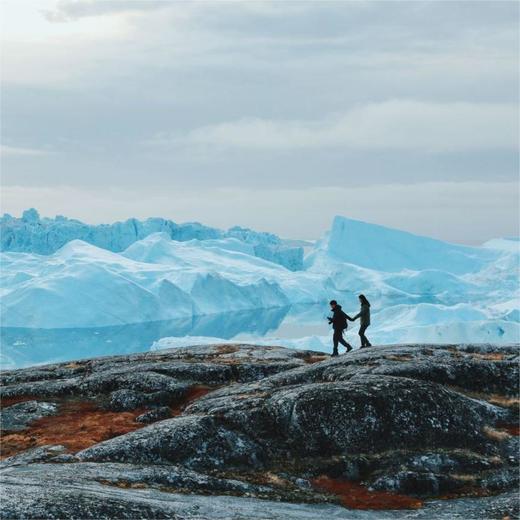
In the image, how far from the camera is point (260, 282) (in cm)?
10475

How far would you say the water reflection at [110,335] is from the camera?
77.4 metres

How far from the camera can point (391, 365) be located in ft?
71.8

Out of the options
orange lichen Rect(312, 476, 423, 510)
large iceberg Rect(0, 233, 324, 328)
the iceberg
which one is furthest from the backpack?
the iceberg

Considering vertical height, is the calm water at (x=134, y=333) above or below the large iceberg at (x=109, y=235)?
below

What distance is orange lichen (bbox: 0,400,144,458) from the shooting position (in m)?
18.1

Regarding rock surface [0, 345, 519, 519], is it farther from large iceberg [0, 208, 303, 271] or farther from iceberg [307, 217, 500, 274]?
large iceberg [0, 208, 303, 271]

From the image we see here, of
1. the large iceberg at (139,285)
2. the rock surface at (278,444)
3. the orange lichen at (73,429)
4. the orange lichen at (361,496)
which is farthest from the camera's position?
the large iceberg at (139,285)

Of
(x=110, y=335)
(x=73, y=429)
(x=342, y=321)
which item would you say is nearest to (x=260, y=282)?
(x=110, y=335)

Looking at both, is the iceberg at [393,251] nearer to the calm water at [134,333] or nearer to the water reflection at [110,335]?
the calm water at [134,333]

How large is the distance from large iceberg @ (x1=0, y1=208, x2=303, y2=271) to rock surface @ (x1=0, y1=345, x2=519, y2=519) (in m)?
102

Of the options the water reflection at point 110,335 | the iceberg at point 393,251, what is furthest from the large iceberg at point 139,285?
the iceberg at point 393,251

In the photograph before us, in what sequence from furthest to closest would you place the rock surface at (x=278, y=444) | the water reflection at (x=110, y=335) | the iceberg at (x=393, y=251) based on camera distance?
the iceberg at (x=393, y=251) < the water reflection at (x=110, y=335) < the rock surface at (x=278, y=444)

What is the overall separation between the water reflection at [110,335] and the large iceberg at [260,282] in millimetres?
1258

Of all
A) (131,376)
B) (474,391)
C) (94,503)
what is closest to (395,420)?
(474,391)
